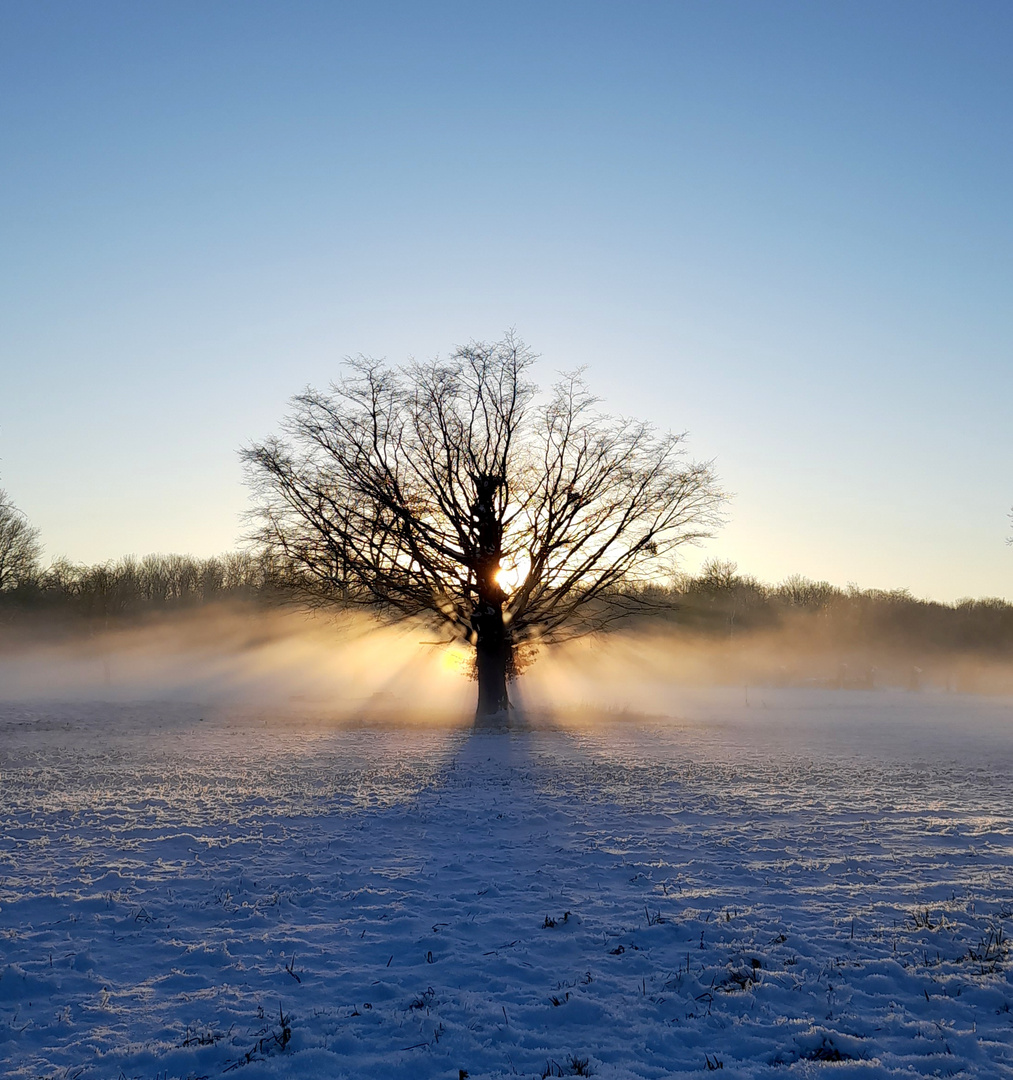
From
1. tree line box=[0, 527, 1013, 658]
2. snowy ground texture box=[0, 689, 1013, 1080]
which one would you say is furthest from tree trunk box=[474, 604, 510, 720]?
tree line box=[0, 527, 1013, 658]

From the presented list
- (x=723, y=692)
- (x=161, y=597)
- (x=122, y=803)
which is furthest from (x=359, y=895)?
(x=161, y=597)

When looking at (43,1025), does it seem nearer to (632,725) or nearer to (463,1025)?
(463,1025)

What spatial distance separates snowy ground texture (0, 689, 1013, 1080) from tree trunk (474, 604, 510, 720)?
32.9 feet

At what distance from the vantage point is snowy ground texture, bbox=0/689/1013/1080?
543 centimetres

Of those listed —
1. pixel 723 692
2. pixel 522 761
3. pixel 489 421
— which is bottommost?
pixel 723 692

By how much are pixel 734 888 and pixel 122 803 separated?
9452 millimetres

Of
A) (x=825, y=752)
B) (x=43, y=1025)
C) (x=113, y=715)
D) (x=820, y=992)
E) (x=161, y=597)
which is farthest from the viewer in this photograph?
(x=161, y=597)

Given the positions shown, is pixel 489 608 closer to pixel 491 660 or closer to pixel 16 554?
pixel 491 660

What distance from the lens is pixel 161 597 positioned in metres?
84.9

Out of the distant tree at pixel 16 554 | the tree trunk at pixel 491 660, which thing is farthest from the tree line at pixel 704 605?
the tree trunk at pixel 491 660

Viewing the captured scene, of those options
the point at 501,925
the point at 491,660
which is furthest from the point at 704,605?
the point at 501,925

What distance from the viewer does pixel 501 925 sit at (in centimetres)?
759

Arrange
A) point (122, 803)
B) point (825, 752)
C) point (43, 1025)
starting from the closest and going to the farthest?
point (43, 1025)
point (122, 803)
point (825, 752)

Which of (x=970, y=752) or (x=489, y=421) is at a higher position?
(x=489, y=421)
